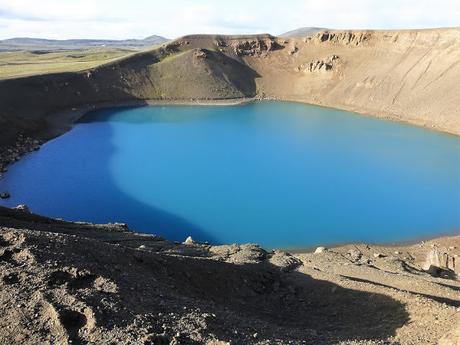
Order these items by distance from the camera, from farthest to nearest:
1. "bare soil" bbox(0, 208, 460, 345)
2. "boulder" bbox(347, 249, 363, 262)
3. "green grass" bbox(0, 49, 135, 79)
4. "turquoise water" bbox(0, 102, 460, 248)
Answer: "green grass" bbox(0, 49, 135, 79) → "turquoise water" bbox(0, 102, 460, 248) → "boulder" bbox(347, 249, 363, 262) → "bare soil" bbox(0, 208, 460, 345)

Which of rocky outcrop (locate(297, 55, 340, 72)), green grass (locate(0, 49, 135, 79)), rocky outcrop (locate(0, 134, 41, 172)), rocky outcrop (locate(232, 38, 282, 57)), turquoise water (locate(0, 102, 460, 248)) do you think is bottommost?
rocky outcrop (locate(0, 134, 41, 172))

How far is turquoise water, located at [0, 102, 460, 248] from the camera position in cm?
3191

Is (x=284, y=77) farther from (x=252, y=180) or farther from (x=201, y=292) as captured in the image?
(x=201, y=292)

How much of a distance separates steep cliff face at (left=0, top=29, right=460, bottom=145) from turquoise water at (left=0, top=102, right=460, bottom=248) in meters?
8.44

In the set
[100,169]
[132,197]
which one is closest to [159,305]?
[132,197]

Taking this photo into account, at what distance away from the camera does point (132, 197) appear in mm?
36438

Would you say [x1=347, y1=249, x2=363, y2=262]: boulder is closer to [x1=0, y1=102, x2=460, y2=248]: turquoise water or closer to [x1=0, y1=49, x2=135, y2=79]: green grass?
[x1=0, y1=102, x2=460, y2=248]: turquoise water

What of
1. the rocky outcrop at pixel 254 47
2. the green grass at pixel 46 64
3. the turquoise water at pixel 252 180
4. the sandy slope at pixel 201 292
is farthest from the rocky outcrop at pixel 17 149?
the rocky outcrop at pixel 254 47

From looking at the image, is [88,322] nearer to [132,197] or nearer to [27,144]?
[132,197]

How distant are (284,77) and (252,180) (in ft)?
188

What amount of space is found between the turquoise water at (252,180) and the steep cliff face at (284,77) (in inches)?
332

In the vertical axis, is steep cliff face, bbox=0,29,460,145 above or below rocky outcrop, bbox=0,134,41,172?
above

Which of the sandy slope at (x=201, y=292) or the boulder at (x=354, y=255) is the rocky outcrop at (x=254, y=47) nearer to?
the sandy slope at (x=201, y=292)

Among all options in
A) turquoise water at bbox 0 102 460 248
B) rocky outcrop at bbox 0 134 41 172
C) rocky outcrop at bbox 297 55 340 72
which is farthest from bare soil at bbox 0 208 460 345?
rocky outcrop at bbox 297 55 340 72
